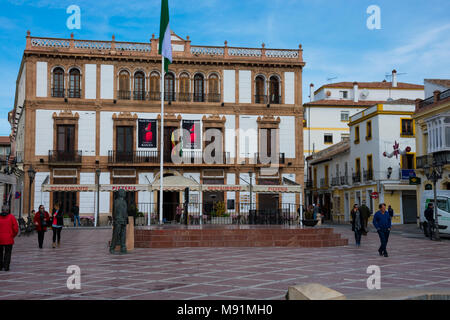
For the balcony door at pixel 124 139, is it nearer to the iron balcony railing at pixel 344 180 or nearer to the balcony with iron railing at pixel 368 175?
the balcony with iron railing at pixel 368 175

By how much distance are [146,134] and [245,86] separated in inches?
316

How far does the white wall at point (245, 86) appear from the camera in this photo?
38.5m

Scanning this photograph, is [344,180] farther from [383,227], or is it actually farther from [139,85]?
[383,227]

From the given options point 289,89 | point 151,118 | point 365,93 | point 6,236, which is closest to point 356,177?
point 289,89

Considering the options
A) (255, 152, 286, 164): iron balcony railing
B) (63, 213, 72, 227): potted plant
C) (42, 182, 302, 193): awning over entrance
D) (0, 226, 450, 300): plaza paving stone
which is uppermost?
(255, 152, 286, 164): iron balcony railing

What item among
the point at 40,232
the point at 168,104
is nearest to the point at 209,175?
the point at 168,104

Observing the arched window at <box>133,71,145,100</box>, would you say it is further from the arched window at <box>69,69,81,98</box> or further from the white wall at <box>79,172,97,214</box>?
the white wall at <box>79,172,97,214</box>

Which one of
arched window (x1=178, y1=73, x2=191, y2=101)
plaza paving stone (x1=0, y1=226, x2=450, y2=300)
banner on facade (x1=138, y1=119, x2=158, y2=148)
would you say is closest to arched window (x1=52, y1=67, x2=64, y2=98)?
banner on facade (x1=138, y1=119, x2=158, y2=148)

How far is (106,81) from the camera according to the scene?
37.0 meters

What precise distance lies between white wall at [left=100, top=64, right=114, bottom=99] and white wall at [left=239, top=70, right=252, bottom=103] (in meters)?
9.19

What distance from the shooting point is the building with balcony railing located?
31031 mm

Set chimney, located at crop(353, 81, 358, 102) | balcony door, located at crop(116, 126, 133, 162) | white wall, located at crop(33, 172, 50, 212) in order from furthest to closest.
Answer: chimney, located at crop(353, 81, 358, 102), balcony door, located at crop(116, 126, 133, 162), white wall, located at crop(33, 172, 50, 212)

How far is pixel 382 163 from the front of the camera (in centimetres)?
3991

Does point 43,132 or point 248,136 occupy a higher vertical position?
point 43,132
